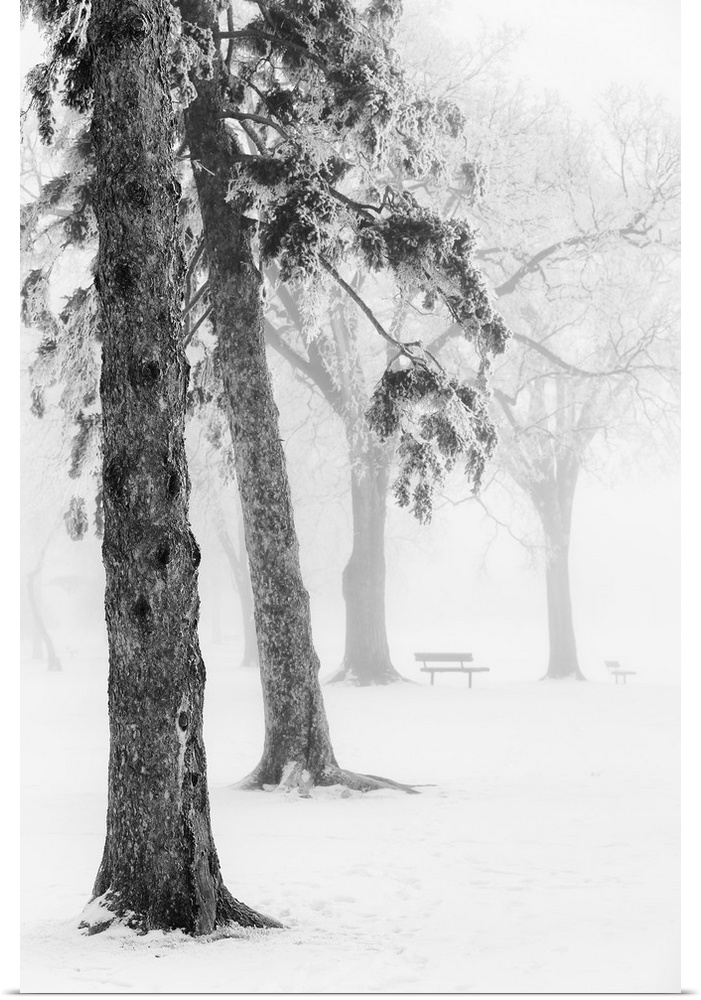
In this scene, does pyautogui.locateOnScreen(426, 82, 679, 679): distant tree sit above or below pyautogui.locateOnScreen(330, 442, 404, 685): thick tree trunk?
above

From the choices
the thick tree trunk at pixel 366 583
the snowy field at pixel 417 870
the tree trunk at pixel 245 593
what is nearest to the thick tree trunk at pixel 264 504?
the snowy field at pixel 417 870

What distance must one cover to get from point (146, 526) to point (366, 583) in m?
16.0

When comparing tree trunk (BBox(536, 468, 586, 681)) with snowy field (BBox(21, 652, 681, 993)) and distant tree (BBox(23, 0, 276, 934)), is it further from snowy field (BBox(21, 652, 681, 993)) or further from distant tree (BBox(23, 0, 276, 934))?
distant tree (BBox(23, 0, 276, 934))

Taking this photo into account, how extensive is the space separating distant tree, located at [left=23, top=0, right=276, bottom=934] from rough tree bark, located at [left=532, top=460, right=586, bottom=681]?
61.2ft

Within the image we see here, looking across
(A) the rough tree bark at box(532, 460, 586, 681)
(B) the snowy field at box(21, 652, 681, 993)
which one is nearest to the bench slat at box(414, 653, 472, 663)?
(A) the rough tree bark at box(532, 460, 586, 681)

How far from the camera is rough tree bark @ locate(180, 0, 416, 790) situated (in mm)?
10500

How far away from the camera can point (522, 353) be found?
22469 mm

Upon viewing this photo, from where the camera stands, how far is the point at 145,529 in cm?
585

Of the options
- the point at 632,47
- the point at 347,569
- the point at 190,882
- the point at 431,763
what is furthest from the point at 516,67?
the point at 190,882

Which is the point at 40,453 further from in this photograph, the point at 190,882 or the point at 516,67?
the point at 190,882

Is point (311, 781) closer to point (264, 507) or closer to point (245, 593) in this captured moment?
point (264, 507)

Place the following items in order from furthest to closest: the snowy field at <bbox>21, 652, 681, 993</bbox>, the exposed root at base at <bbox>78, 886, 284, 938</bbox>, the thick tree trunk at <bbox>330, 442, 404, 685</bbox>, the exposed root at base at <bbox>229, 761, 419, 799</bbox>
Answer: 1. the thick tree trunk at <bbox>330, 442, 404, 685</bbox>
2. the exposed root at base at <bbox>229, 761, 419, 799</bbox>
3. the exposed root at base at <bbox>78, 886, 284, 938</bbox>
4. the snowy field at <bbox>21, 652, 681, 993</bbox>

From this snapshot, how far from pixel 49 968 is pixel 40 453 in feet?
89.7

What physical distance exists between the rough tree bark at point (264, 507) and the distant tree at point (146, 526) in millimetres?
4431
